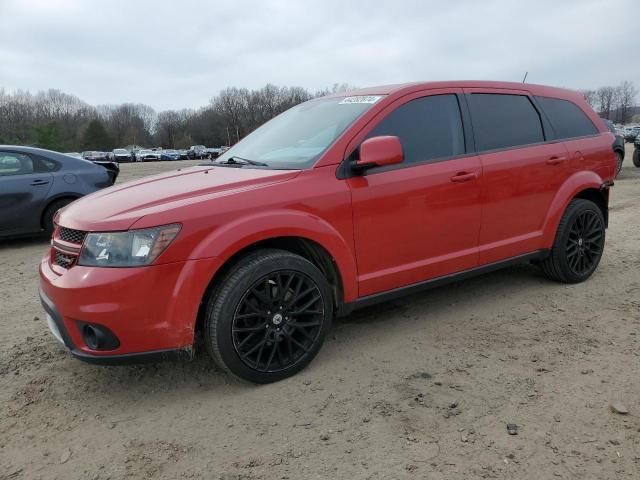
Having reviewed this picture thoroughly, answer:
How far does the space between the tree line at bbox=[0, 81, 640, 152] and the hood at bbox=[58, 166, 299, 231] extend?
81.2m

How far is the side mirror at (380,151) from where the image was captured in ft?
10.1

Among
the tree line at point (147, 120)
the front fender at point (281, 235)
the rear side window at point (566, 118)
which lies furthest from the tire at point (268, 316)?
the tree line at point (147, 120)

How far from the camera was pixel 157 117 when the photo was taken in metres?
123

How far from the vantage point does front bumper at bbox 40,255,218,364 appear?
2590 millimetres

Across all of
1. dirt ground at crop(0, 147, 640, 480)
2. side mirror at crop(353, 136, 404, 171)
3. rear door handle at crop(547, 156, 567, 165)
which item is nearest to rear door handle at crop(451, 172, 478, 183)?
side mirror at crop(353, 136, 404, 171)

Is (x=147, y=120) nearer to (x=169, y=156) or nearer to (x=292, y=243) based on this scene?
(x=169, y=156)

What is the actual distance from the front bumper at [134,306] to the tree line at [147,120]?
286ft

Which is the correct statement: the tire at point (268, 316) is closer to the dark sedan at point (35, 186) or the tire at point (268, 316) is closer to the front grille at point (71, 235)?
the front grille at point (71, 235)

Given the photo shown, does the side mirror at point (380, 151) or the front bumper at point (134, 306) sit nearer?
the front bumper at point (134, 306)

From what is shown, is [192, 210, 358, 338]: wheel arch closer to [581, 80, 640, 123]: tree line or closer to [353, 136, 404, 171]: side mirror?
[353, 136, 404, 171]: side mirror

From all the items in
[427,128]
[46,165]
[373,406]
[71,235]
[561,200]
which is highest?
[46,165]

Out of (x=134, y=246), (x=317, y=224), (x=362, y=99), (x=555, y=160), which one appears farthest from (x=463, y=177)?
(x=134, y=246)

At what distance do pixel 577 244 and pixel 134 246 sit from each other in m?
3.76

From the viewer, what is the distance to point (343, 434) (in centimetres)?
252
